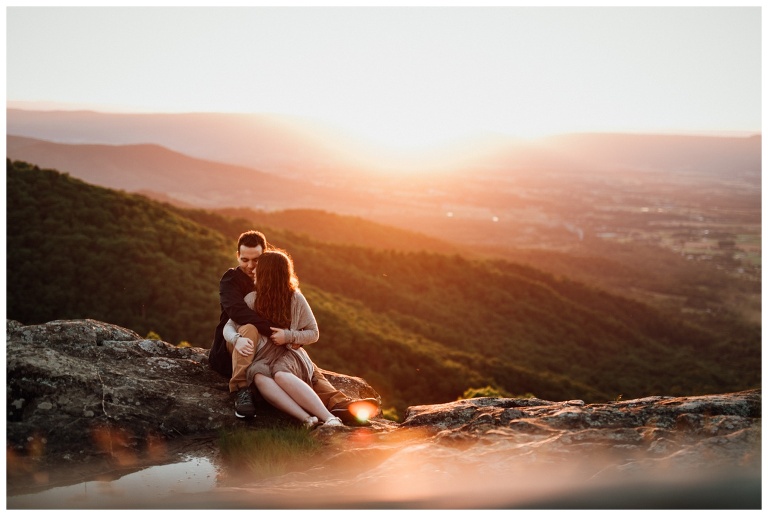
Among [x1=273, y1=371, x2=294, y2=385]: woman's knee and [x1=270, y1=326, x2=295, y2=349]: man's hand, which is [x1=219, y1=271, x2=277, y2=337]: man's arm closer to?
[x1=270, y1=326, x2=295, y2=349]: man's hand

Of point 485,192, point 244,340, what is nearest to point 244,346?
point 244,340

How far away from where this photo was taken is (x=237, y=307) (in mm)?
4996

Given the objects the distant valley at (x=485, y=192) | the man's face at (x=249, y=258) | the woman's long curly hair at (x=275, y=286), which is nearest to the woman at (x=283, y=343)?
the woman's long curly hair at (x=275, y=286)

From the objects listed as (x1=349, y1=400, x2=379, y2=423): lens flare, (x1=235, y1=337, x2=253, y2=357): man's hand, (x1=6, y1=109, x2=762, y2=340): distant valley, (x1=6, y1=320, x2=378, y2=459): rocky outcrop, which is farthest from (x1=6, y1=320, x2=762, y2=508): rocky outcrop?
(x1=6, y1=109, x2=762, y2=340): distant valley

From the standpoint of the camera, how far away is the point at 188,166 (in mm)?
123875

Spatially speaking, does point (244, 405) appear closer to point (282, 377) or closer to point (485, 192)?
point (282, 377)

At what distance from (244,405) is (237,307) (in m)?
0.75

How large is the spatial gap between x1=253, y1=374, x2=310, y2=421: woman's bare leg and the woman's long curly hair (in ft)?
1.50

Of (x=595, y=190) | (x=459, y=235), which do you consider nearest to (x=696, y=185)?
(x=595, y=190)

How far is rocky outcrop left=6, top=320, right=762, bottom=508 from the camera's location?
13.1 ft

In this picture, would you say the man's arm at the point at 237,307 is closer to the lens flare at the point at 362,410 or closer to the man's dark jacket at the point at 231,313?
the man's dark jacket at the point at 231,313

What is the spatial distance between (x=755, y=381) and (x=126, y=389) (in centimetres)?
4659

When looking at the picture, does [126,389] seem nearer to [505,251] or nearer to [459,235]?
[505,251]

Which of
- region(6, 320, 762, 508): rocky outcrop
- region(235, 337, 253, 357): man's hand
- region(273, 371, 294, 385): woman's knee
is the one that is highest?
region(235, 337, 253, 357): man's hand
